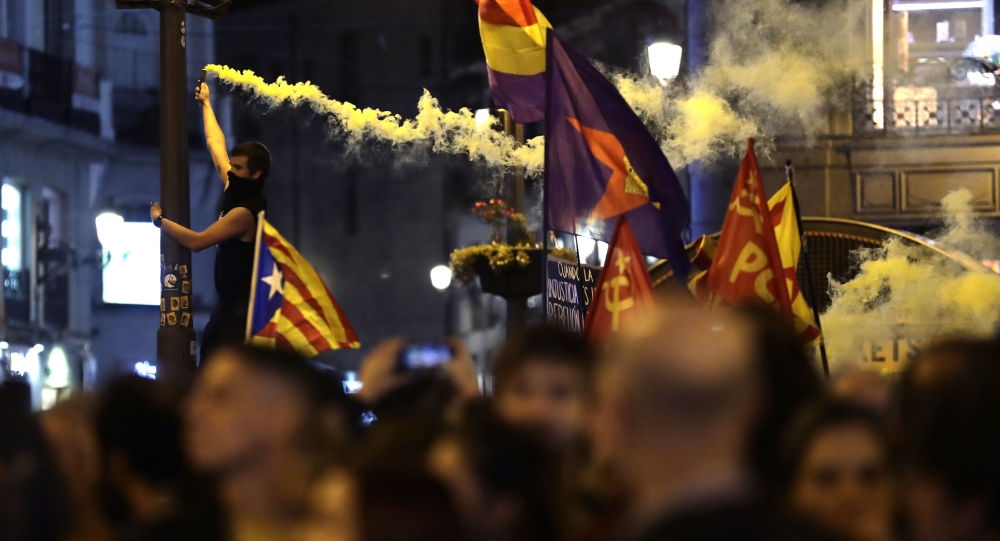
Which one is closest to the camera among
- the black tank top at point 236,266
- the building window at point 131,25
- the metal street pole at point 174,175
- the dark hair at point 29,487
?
the dark hair at point 29,487

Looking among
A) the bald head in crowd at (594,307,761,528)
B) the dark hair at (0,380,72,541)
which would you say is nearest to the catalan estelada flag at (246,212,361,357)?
the dark hair at (0,380,72,541)

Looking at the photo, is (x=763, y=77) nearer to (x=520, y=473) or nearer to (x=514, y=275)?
(x=514, y=275)

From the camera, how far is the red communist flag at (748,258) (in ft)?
26.9

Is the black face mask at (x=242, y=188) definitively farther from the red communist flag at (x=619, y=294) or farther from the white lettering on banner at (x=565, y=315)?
the white lettering on banner at (x=565, y=315)

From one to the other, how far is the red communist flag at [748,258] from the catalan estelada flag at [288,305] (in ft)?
6.75

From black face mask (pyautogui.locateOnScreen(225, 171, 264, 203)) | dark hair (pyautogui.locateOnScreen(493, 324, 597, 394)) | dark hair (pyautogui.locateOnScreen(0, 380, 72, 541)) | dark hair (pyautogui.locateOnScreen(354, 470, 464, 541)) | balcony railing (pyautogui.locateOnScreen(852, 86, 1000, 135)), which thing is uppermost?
balcony railing (pyautogui.locateOnScreen(852, 86, 1000, 135))

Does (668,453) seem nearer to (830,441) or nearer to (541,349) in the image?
(830,441)

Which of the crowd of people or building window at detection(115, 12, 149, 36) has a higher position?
building window at detection(115, 12, 149, 36)

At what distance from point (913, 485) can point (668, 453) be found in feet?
2.75

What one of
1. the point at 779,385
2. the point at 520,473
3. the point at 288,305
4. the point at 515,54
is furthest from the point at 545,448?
the point at 515,54

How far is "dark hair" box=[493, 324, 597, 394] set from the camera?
4816mm

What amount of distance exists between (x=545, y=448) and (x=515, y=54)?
6.69m

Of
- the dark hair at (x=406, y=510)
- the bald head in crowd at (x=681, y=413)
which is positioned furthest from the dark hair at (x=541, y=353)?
the bald head in crowd at (x=681, y=413)

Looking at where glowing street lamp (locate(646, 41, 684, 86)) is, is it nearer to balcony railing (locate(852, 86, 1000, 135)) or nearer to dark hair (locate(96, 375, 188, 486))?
balcony railing (locate(852, 86, 1000, 135))
